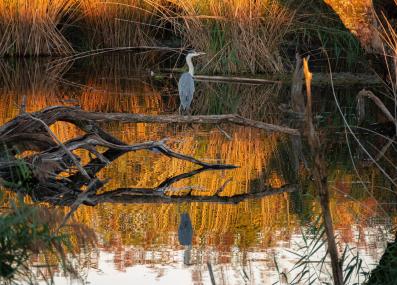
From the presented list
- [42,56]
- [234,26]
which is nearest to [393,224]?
[234,26]

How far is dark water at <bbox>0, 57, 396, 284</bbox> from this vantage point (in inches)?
213

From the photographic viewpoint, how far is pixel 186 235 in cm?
601

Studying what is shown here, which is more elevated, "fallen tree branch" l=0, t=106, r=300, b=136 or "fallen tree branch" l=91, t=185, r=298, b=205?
"fallen tree branch" l=0, t=106, r=300, b=136

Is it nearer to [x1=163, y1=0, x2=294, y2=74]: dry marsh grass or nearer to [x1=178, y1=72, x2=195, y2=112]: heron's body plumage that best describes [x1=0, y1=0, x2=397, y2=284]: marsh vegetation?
[x1=163, y1=0, x2=294, y2=74]: dry marsh grass

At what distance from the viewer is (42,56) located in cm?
1772

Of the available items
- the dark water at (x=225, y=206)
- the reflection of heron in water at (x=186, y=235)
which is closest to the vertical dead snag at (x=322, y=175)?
the dark water at (x=225, y=206)

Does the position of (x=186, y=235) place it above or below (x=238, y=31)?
below

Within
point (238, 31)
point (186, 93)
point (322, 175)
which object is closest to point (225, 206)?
point (322, 175)

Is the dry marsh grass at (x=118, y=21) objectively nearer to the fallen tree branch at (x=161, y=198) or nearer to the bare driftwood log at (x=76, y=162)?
the bare driftwood log at (x=76, y=162)

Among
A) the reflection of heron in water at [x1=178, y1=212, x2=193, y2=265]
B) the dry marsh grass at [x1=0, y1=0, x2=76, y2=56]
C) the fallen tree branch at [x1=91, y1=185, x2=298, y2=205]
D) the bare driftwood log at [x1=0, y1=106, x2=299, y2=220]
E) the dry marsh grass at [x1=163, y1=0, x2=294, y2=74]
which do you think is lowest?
the reflection of heron in water at [x1=178, y1=212, x2=193, y2=265]

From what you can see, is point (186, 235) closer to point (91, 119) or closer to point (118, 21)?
point (91, 119)

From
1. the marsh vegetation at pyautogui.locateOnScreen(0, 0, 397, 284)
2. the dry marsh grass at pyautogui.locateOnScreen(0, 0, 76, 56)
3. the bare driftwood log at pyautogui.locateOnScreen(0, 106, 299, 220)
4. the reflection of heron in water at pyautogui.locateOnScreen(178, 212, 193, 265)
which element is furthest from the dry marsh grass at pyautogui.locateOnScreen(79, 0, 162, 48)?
the reflection of heron in water at pyautogui.locateOnScreen(178, 212, 193, 265)

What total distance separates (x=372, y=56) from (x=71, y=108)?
9.38 ft

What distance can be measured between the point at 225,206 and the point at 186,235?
97cm
